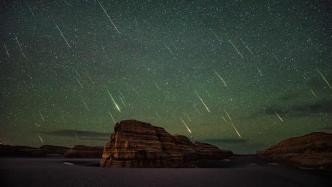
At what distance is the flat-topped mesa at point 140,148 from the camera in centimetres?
7450

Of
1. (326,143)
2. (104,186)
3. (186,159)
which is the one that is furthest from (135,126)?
(326,143)

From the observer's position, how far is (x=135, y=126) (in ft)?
265

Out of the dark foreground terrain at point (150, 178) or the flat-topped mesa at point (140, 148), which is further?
the flat-topped mesa at point (140, 148)

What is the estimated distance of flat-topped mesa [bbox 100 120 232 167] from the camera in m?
74.5

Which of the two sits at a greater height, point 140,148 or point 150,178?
point 140,148

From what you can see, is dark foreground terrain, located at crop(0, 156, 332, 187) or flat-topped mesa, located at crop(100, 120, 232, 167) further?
flat-topped mesa, located at crop(100, 120, 232, 167)

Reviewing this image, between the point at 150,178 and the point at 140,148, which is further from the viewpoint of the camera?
the point at 140,148

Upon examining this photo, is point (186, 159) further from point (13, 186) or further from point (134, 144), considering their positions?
point (13, 186)

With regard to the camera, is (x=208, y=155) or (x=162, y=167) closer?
(x=162, y=167)

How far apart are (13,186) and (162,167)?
53.7 metres

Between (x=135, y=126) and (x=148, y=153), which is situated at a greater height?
(x=135, y=126)

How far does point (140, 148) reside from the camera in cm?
7488

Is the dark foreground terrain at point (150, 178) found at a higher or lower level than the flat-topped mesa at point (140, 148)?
lower

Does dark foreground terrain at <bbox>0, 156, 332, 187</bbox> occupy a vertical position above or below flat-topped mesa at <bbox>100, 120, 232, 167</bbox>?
below
